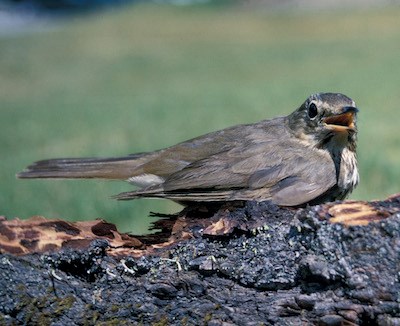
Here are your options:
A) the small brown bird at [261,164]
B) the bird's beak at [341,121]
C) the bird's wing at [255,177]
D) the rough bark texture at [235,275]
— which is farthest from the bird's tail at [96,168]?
the rough bark texture at [235,275]

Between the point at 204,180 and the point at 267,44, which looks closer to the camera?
the point at 204,180

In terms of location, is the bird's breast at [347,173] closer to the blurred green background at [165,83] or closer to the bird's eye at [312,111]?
the bird's eye at [312,111]

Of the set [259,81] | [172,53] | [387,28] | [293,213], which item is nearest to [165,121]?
[259,81]

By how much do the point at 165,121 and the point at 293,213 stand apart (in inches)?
371

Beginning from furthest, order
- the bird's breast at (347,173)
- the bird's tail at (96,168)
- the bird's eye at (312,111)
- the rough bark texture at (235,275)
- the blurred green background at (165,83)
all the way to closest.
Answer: the blurred green background at (165,83) → the bird's tail at (96,168) → the bird's eye at (312,111) → the bird's breast at (347,173) → the rough bark texture at (235,275)

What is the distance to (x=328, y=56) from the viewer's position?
21297mm

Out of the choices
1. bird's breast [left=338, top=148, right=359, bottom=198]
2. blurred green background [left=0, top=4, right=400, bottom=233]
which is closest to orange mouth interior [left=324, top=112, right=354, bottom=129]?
bird's breast [left=338, top=148, right=359, bottom=198]

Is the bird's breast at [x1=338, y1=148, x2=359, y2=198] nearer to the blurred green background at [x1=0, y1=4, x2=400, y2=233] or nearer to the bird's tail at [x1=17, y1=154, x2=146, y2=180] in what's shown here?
the bird's tail at [x1=17, y1=154, x2=146, y2=180]

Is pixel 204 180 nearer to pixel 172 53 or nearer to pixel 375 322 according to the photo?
pixel 375 322

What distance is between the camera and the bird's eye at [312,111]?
4.61 m

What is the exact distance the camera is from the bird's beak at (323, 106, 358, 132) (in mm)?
4425

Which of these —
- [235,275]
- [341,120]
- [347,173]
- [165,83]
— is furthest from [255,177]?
[165,83]

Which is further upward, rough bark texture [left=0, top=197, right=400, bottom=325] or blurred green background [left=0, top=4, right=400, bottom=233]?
blurred green background [left=0, top=4, right=400, bottom=233]

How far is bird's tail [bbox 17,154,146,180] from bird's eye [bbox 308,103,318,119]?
1.05 meters
